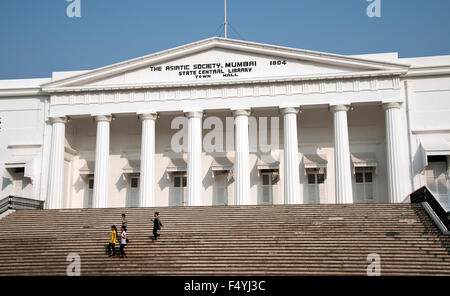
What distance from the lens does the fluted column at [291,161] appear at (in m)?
29.0

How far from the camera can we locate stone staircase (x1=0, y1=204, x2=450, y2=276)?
17875 mm

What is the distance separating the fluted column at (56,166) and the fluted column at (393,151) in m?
19.4

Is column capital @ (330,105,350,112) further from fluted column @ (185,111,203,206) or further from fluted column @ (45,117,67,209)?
fluted column @ (45,117,67,209)

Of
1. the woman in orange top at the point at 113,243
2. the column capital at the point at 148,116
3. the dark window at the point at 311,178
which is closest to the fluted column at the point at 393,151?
the dark window at the point at 311,178

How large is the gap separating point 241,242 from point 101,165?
13.8 meters

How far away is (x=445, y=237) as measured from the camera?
19.2 m

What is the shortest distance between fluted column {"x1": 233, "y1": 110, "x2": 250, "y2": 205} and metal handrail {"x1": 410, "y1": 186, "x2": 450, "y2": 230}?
904 centimetres

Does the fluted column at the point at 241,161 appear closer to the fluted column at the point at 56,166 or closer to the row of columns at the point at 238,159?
the row of columns at the point at 238,159

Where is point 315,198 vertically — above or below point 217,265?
above

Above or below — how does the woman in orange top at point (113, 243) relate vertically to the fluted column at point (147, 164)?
below

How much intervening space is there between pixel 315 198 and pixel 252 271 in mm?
16048

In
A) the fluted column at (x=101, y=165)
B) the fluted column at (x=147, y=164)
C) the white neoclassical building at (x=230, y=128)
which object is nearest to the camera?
the white neoclassical building at (x=230, y=128)
